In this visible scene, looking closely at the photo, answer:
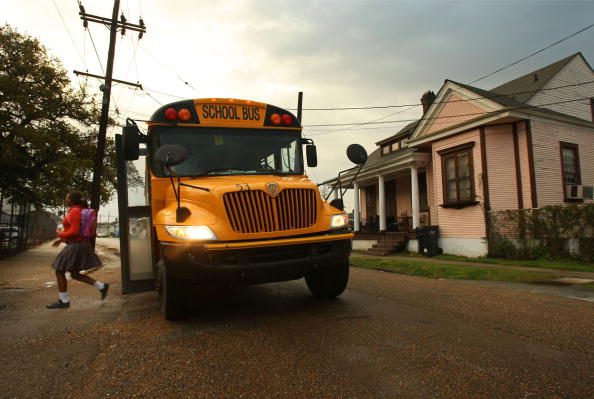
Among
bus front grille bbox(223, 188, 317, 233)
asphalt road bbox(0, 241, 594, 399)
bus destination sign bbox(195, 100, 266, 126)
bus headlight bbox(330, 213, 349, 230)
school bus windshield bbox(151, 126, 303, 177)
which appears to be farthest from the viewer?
bus destination sign bbox(195, 100, 266, 126)

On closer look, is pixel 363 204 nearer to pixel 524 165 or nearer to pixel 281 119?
pixel 524 165

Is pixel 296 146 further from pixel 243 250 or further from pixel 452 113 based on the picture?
pixel 452 113

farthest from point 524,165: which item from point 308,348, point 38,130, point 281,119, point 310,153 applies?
point 38,130

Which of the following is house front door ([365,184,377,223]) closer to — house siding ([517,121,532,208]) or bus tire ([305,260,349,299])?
house siding ([517,121,532,208])

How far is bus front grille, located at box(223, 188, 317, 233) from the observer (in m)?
4.17

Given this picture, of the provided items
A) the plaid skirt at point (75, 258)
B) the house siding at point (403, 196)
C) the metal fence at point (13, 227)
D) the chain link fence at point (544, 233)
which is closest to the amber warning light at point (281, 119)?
the plaid skirt at point (75, 258)

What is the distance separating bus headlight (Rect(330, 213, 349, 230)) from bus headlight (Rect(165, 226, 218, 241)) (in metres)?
1.43

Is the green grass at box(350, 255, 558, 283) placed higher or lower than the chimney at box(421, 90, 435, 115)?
lower

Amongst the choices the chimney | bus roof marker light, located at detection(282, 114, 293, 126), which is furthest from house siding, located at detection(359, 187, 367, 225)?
bus roof marker light, located at detection(282, 114, 293, 126)

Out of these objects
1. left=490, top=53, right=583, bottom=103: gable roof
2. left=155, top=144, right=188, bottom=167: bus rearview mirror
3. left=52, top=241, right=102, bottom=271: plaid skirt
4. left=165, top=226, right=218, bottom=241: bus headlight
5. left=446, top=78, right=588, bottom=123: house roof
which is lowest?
left=52, top=241, right=102, bottom=271: plaid skirt

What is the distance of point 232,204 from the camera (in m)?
4.16

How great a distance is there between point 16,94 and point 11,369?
55.4 feet

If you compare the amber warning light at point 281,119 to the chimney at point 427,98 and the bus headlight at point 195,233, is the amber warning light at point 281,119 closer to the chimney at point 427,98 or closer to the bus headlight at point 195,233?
the bus headlight at point 195,233

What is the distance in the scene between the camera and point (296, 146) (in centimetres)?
566
